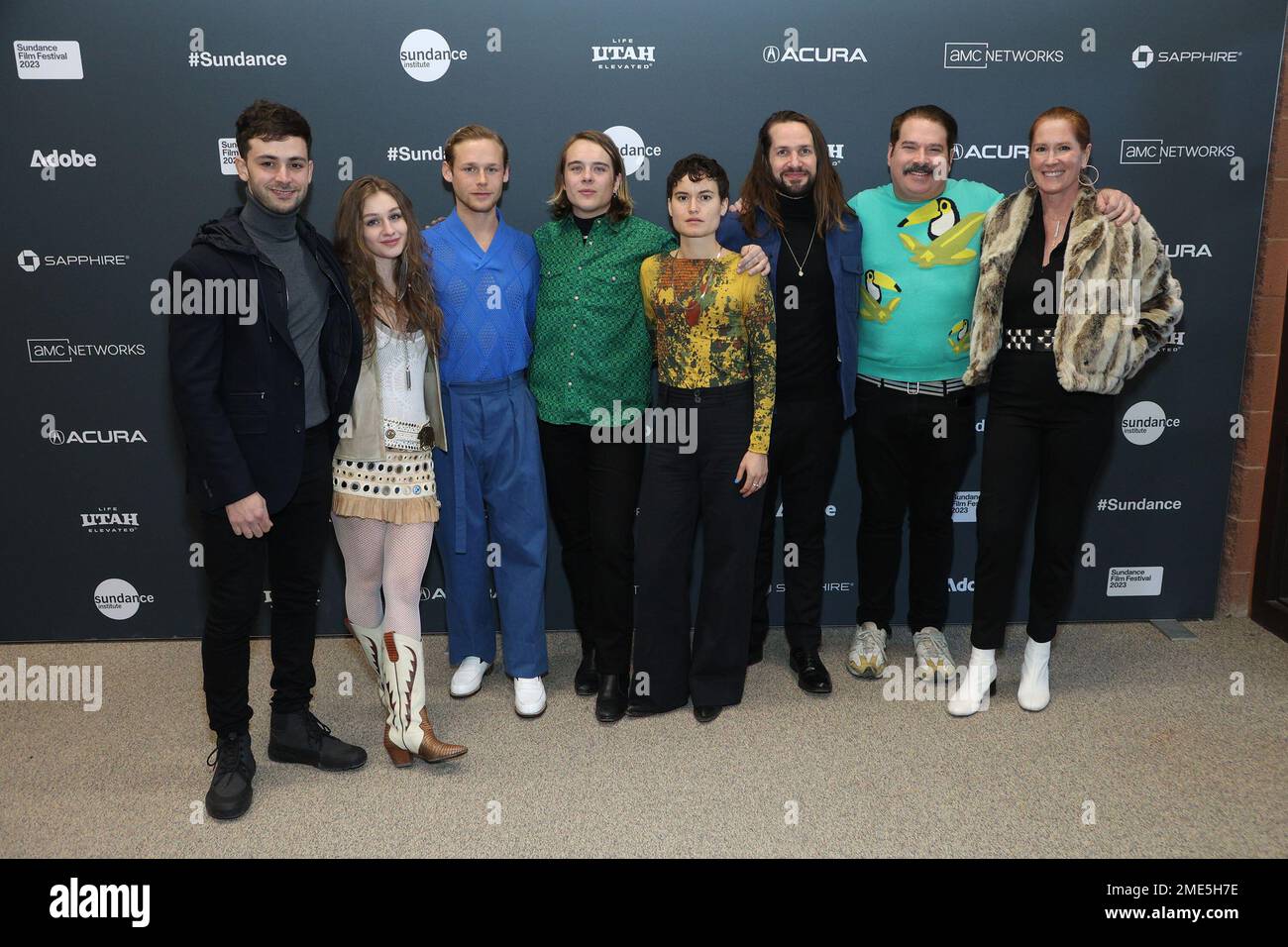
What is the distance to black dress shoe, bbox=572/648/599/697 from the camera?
3.30 meters

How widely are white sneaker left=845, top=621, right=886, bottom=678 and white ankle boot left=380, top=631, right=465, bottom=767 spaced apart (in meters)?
1.39

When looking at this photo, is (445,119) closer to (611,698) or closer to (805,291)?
(805,291)

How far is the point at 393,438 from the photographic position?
2.75 metres

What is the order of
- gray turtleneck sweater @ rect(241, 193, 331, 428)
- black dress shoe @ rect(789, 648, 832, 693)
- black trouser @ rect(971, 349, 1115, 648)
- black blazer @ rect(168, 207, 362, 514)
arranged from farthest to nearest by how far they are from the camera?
black dress shoe @ rect(789, 648, 832, 693), black trouser @ rect(971, 349, 1115, 648), gray turtleneck sweater @ rect(241, 193, 331, 428), black blazer @ rect(168, 207, 362, 514)

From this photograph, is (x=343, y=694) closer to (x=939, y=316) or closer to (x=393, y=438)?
(x=393, y=438)

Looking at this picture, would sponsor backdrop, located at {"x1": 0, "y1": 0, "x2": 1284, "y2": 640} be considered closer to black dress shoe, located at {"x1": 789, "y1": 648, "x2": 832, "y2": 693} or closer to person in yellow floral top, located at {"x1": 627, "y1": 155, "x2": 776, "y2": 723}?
person in yellow floral top, located at {"x1": 627, "y1": 155, "x2": 776, "y2": 723}

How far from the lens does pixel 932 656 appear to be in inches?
134

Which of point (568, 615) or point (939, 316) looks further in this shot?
point (568, 615)

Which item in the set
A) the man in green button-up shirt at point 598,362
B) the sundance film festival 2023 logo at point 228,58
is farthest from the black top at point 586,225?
the sundance film festival 2023 logo at point 228,58

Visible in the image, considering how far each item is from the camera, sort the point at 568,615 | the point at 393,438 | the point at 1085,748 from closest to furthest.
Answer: the point at 393,438 → the point at 1085,748 → the point at 568,615

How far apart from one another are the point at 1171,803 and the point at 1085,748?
1.02 ft

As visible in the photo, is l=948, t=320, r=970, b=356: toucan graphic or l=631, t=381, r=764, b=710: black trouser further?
l=948, t=320, r=970, b=356: toucan graphic

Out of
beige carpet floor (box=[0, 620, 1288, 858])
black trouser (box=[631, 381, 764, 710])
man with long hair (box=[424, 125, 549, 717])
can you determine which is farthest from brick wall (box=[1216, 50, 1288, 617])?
man with long hair (box=[424, 125, 549, 717])

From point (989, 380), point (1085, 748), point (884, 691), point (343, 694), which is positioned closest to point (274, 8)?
point (343, 694)
